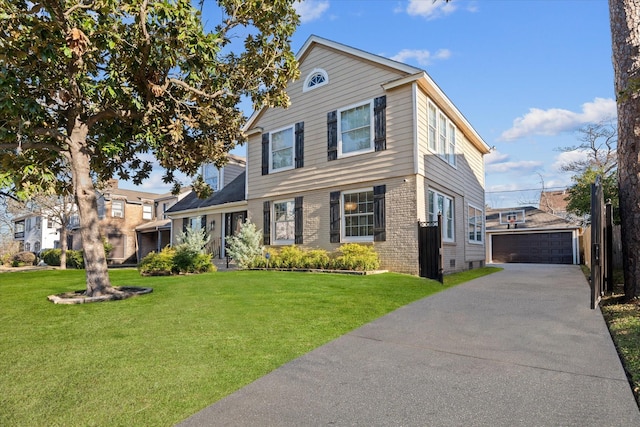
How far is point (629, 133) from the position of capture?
243 inches

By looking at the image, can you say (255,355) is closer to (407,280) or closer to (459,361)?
(459,361)

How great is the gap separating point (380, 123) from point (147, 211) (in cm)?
2518

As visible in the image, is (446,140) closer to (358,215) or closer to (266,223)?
(358,215)

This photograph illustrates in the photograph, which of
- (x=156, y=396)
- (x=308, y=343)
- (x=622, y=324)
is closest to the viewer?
(x=156, y=396)

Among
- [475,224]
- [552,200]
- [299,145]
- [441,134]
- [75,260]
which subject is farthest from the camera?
[552,200]

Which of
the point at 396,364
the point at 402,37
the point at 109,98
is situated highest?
the point at 402,37

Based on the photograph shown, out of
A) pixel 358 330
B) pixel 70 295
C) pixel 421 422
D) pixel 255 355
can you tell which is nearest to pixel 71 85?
pixel 70 295

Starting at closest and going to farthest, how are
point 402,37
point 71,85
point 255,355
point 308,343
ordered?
point 255,355 < point 308,343 < point 71,85 < point 402,37

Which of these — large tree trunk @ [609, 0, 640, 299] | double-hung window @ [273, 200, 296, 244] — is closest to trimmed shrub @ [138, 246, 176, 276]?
double-hung window @ [273, 200, 296, 244]

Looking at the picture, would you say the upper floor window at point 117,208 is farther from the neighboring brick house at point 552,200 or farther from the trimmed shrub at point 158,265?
the neighboring brick house at point 552,200

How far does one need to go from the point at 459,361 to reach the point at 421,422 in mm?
1420

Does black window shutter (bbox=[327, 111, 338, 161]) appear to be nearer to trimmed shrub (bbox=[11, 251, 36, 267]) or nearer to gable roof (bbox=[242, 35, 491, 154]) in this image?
gable roof (bbox=[242, 35, 491, 154])

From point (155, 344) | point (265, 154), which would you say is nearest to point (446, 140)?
point (265, 154)

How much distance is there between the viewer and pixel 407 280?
9352 millimetres
